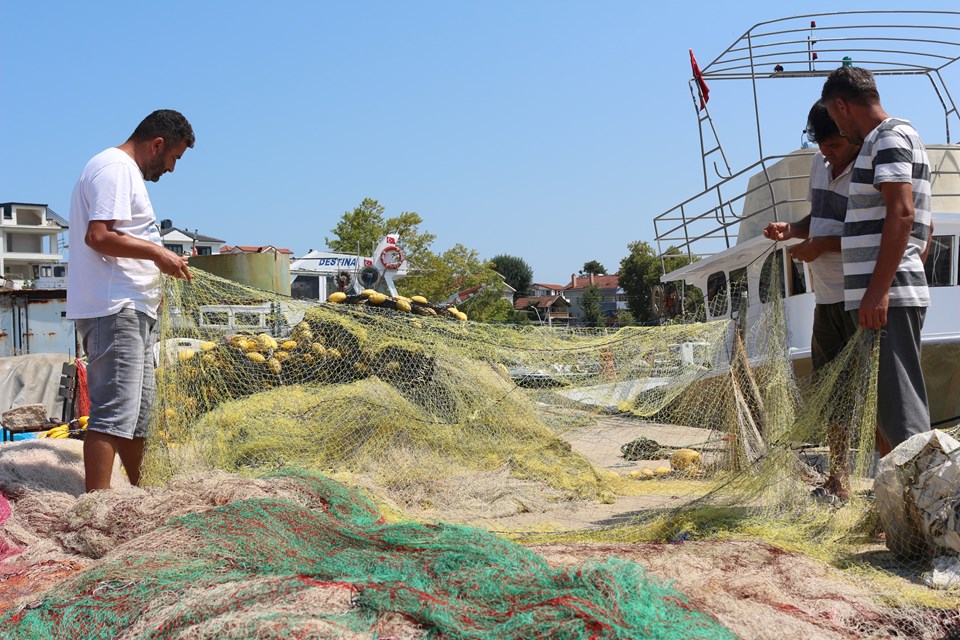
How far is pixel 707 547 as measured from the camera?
277cm

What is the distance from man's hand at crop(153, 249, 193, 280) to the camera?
3617 millimetres

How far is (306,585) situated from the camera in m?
1.94

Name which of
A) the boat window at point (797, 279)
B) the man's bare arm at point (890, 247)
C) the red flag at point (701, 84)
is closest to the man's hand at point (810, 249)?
the man's bare arm at point (890, 247)

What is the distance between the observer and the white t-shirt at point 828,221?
12.6 feet

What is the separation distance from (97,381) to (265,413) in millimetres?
1115

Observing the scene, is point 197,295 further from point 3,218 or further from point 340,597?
point 3,218

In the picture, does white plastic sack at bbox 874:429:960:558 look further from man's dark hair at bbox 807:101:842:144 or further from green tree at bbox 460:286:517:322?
green tree at bbox 460:286:517:322

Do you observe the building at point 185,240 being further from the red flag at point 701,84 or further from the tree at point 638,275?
the red flag at point 701,84

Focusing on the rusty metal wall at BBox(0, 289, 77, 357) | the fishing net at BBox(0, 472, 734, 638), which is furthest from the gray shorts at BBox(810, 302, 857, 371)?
the rusty metal wall at BBox(0, 289, 77, 357)

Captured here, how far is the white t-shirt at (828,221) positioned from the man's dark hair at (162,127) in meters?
3.15

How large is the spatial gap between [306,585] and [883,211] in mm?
2862

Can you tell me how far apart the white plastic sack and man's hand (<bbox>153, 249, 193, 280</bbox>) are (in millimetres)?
3070

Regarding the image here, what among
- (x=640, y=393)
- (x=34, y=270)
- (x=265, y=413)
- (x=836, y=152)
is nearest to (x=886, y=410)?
(x=836, y=152)

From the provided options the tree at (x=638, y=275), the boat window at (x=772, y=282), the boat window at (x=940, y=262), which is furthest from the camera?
the tree at (x=638, y=275)
